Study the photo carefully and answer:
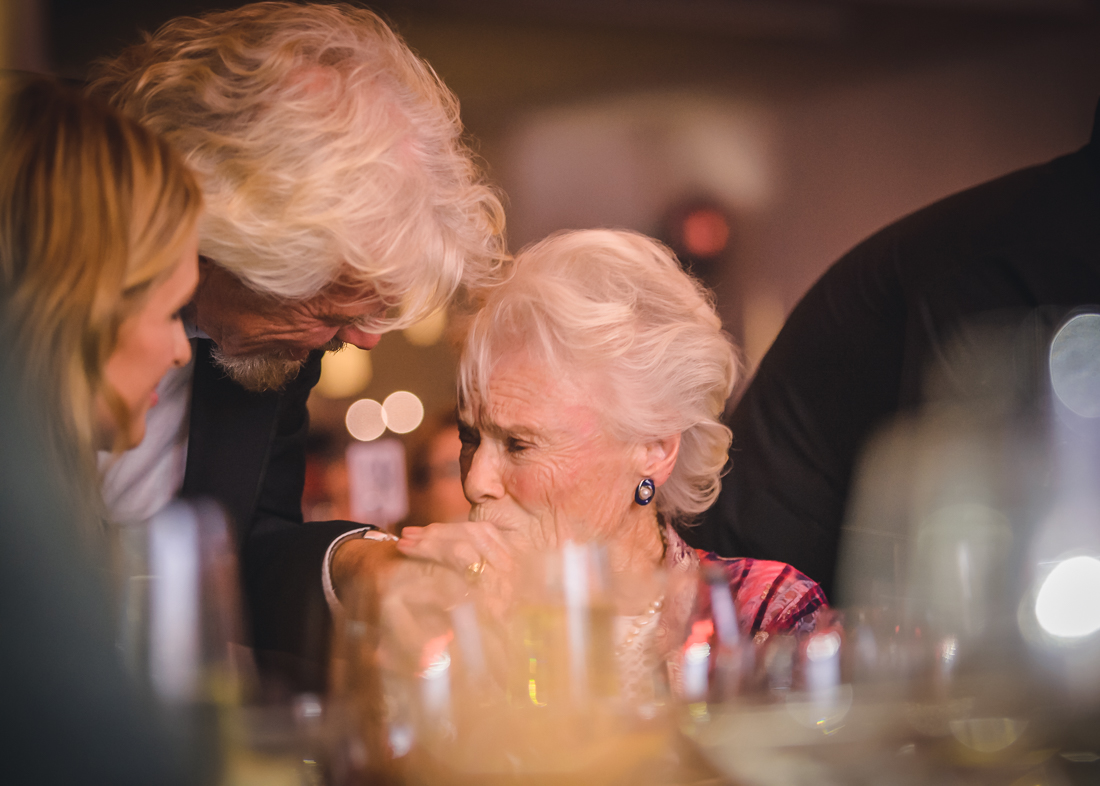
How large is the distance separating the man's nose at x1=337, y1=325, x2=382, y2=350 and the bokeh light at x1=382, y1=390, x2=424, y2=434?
993 millimetres

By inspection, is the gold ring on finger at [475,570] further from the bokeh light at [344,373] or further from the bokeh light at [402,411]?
the bokeh light at [344,373]

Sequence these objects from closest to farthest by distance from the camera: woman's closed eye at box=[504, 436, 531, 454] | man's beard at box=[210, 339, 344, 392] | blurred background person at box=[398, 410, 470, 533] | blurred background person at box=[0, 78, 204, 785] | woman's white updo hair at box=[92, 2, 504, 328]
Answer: blurred background person at box=[0, 78, 204, 785] < woman's white updo hair at box=[92, 2, 504, 328] < man's beard at box=[210, 339, 344, 392] < woman's closed eye at box=[504, 436, 531, 454] < blurred background person at box=[398, 410, 470, 533]

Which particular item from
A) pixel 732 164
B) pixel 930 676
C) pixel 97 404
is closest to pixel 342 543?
pixel 97 404

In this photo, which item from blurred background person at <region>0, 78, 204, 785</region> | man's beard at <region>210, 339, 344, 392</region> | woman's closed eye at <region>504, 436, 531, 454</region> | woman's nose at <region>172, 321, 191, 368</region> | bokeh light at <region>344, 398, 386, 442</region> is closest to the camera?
blurred background person at <region>0, 78, 204, 785</region>

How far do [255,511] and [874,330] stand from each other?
45.5 inches

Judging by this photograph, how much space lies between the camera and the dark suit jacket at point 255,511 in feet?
3.91

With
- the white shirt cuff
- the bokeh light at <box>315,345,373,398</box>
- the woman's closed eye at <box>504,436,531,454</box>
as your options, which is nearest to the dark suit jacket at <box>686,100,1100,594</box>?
Answer: the woman's closed eye at <box>504,436,531,454</box>

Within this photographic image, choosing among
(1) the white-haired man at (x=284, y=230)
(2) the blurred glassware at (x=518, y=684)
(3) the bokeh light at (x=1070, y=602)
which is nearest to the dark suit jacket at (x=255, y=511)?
(1) the white-haired man at (x=284, y=230)

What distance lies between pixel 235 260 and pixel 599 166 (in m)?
1.27

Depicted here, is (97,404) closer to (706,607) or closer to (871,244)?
(706,607)

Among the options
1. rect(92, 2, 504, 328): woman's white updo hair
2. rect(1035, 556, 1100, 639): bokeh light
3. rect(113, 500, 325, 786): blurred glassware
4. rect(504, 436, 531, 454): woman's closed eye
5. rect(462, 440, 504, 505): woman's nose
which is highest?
rect(92, 2, 504, 328): woman's white updo hair

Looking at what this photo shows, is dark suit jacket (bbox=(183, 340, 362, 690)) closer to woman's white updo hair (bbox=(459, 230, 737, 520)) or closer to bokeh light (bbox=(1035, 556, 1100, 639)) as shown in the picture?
woman's white updo hair (bbox=(459, 230, 737, 520))

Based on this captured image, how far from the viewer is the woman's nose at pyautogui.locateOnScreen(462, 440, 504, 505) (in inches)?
49.9

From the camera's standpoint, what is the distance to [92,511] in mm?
670
